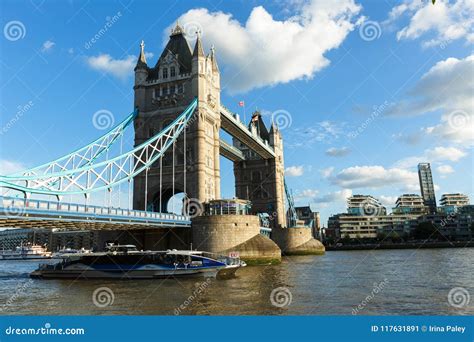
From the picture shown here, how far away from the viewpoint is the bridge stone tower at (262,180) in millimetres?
82500

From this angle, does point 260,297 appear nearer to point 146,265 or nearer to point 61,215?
point 146,265

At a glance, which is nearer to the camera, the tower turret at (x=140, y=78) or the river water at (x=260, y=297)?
the river water at (x=260, y=297)

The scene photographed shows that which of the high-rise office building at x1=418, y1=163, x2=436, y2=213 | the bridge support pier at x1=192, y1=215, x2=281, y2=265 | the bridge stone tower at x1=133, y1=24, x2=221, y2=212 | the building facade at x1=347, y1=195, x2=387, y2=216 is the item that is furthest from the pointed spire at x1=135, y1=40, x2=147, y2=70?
the high-rise office building at x1=418, y1=163, x2=436, y2=213

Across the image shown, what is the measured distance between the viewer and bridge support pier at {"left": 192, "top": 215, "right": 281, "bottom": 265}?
4275 centimetres

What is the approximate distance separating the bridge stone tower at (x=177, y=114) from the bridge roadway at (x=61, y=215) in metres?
12.3

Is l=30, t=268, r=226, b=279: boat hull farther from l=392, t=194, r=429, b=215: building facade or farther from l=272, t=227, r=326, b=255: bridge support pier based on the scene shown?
l=392, t=194, r=429, b=215: building facade

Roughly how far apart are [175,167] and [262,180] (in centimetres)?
3660

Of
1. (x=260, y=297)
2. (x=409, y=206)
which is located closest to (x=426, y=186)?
(x=409, y=206)

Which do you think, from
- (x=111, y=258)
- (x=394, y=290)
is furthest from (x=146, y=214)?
(x=394, y=290)

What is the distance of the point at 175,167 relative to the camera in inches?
2029

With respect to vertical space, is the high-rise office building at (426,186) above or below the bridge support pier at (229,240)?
→ above

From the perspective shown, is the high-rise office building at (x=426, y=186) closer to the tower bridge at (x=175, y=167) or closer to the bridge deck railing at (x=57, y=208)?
the tower bridge at (x=175, y=167)

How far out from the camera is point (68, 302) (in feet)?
69.4

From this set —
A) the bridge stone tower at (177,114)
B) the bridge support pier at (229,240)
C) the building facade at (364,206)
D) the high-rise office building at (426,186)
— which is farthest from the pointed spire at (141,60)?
the high-rise office building at (426,186)
